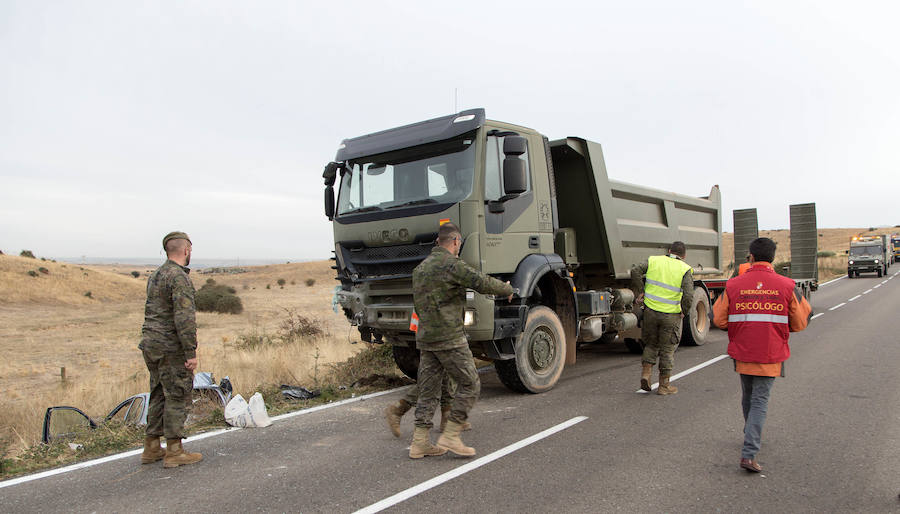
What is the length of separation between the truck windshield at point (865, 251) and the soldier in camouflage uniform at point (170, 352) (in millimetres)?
41611

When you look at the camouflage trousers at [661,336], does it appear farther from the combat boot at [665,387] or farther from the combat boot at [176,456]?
the combat boot at [176,456]

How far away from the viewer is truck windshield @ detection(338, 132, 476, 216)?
6410 millimetres

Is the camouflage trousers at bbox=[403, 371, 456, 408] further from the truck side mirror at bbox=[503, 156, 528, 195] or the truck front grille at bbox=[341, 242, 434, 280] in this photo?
the truck side mirror at bbox=[503, 156, 528, 195]

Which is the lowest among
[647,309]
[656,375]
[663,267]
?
[656,375]

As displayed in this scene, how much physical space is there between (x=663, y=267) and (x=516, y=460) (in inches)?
136

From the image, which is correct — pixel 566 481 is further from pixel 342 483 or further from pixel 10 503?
pixel 10 503

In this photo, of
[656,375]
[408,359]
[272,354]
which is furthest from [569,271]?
[272,354]

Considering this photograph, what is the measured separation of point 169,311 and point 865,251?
1665 inches

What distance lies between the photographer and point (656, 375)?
27.1ft

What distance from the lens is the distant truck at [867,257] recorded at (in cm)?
3562

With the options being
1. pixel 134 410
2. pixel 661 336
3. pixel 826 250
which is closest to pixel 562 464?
pixel 661 336

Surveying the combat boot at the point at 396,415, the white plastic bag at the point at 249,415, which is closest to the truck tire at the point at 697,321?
the combat boot at the point at 396,415

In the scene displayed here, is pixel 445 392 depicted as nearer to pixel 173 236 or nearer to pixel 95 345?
pixel 173 236

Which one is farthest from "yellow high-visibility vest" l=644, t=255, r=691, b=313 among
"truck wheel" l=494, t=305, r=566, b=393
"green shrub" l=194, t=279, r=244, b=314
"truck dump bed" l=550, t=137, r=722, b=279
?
"green shrub" l=194, t=279, r=244, b=314
